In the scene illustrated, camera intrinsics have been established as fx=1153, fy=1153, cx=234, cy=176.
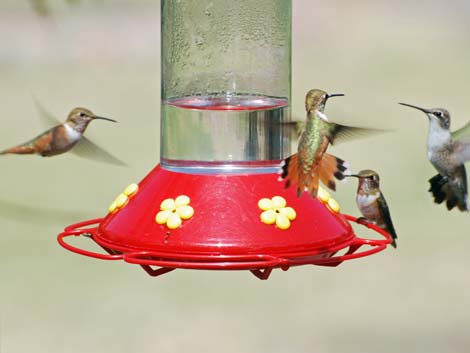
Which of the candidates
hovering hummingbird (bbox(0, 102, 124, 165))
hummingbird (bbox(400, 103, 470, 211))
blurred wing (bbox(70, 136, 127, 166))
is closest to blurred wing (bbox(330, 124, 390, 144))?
hummingbird (bbox(400, 103, 470, 211))

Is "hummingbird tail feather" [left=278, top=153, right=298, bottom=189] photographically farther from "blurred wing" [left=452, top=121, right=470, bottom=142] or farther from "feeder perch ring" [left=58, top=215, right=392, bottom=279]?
"blurred wing" [left=452, top=121, right=470, bottom=142]

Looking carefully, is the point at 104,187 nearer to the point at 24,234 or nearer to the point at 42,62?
the point at 24,234

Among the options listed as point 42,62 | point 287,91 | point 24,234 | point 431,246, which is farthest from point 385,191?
point 287,91

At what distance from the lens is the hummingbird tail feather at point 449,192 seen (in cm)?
514

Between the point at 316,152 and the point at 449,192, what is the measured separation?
108cm

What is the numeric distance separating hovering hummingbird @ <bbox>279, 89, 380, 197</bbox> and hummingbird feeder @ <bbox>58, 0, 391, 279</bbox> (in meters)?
0.14

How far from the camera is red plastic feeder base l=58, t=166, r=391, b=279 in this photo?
4.14 metres

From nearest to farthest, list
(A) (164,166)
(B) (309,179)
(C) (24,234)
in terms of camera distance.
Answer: (B) (309,179), (A) (164,166), (C) (24,234)

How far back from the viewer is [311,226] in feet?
14.4

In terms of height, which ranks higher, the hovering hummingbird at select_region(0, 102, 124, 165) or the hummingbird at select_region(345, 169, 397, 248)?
the hovering hummingbird at select_region(0, 102, 124, 165)

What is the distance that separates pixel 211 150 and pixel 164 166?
25 centimetres

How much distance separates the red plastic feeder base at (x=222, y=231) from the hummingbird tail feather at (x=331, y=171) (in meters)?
0.19

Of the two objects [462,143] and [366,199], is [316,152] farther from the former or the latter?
[462,143]

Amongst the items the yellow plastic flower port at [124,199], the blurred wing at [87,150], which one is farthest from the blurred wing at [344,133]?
the blurred wing at [87,150]
